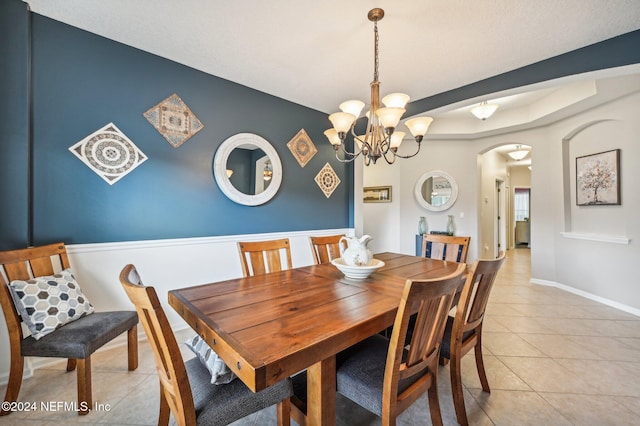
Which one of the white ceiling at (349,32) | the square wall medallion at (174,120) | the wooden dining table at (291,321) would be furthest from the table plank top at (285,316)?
the white ceiling at (349,32)

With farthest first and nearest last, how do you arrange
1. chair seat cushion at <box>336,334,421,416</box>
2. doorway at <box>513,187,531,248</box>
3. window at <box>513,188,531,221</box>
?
window at <box>513,188,531,221</box> < doorway at <box>513,187,531,248</box> < chair seat cushion at <box>336,334,421,416</box>

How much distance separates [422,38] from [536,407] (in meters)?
2.71

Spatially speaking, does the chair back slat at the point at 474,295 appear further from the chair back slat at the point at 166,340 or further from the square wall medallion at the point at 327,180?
the square wall medallion at the point at 327,180

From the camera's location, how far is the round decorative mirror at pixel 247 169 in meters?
2.78

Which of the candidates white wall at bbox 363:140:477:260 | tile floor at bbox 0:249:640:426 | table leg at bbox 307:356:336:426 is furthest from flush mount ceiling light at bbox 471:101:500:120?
table leg at bbox 307:356:336:426

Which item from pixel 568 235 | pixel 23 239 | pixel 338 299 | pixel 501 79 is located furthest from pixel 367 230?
pixel 23 239

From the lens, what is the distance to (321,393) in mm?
1004

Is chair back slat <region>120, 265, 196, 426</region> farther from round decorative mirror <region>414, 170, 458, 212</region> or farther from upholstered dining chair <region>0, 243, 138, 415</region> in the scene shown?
round decorative mirror <region>414, 170, 458, 212</region>

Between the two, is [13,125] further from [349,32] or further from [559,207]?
[559,207]

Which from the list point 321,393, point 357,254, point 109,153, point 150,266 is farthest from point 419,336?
point 109,153

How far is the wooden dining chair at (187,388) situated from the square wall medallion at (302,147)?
8.32 ft

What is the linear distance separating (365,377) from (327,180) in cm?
289

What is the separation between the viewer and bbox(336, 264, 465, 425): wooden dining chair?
96 centimetres

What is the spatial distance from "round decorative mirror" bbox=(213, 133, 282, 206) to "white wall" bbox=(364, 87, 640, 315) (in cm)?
318
